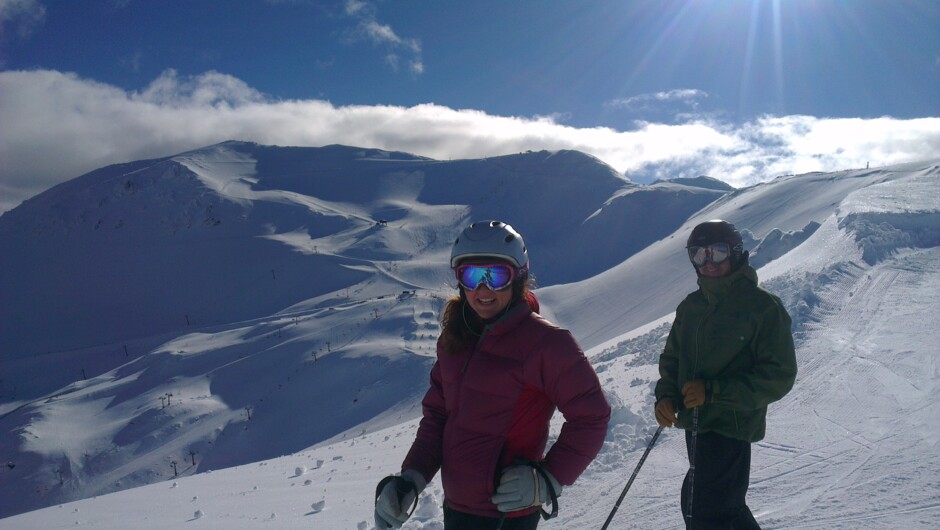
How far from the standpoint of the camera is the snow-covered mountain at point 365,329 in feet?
19.9

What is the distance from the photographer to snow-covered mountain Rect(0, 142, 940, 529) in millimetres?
6074

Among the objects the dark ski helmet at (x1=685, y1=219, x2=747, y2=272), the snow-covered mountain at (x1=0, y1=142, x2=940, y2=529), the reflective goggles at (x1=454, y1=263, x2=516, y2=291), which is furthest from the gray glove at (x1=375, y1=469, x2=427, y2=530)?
the snow-covered mountain at (x1=0, y1=142, x2=940, y2=529)

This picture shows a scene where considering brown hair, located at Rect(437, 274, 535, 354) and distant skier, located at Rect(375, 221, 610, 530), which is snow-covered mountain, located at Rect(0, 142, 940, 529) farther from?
brown hair, located at Rect(437, 274, 535, 354)

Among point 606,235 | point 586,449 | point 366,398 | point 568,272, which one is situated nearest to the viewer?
point 586,449

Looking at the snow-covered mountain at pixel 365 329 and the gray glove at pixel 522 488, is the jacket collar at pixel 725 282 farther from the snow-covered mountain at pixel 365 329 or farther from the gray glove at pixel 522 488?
the snow-covered mountain at pixel 365 329

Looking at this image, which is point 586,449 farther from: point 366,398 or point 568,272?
point 568,272

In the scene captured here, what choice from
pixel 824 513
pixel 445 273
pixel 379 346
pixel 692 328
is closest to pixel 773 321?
pixel 692 328

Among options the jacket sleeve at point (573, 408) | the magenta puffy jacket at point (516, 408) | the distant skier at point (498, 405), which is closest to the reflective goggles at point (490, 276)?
the distant skier at point (498, 405)

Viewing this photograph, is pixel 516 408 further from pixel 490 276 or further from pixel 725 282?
pixel 725 282

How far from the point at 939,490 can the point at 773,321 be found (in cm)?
229

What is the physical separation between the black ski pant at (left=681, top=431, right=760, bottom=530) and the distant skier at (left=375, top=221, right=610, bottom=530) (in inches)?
38.1

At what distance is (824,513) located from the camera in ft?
14.9

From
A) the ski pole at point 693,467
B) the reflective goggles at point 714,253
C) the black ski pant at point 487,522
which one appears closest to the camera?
the black ski pant at point 487,522

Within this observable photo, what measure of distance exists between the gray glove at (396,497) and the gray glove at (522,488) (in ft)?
1.73
